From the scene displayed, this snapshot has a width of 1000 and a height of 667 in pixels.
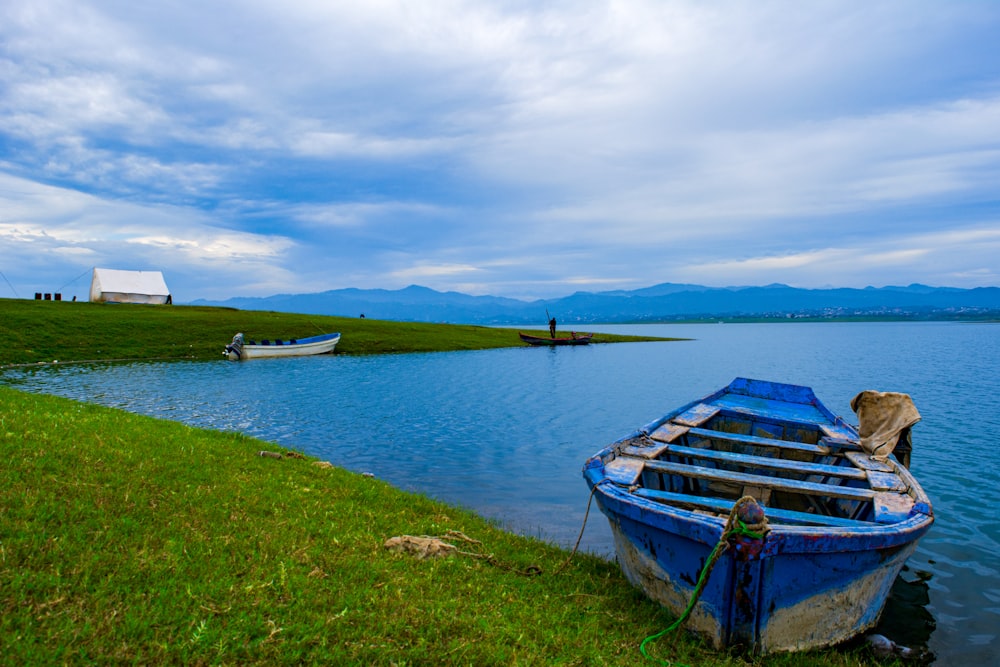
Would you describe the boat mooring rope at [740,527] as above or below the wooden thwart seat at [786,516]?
above

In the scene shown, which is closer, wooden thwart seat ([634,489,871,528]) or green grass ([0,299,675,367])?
wooden thwart seat ([634,489,871,528])

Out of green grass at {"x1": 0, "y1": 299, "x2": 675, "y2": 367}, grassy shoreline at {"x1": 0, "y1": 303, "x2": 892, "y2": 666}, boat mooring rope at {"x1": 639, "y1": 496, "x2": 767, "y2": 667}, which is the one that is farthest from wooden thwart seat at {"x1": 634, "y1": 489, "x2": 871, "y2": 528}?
green grass at {"x1": 0, "y1": 299, "x2": 675, "y2": 367}

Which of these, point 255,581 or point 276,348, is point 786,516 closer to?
point 255,581

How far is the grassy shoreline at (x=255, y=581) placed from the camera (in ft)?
18.2

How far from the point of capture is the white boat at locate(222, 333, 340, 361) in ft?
170

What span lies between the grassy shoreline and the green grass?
4286 cm

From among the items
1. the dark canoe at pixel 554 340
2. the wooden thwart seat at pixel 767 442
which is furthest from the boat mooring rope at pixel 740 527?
the dark canoe at pixel 554 340

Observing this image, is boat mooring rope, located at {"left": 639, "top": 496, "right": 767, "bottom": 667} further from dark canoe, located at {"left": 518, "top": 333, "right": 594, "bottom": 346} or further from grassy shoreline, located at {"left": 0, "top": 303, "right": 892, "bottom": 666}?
dark canoe, located at {"left": 518, "top": 333, "right": 594, "bottom": 346}

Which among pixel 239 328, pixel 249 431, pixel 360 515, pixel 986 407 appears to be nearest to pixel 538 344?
pixel 239 328

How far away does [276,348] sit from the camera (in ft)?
180

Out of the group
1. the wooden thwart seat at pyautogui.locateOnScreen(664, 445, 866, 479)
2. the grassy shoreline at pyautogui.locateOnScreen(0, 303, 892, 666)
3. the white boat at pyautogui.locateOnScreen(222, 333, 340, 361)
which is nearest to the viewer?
the grassy shoreline at pyautogui.locateOnScreen(0, 303, 892, 666)

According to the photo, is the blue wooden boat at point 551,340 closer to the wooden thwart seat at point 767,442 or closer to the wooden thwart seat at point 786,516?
the wooden thwart seat at point 767,442

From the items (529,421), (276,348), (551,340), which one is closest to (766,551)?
(529,421)

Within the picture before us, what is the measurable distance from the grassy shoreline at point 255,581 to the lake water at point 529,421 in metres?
3.53
